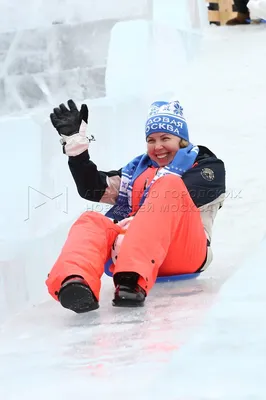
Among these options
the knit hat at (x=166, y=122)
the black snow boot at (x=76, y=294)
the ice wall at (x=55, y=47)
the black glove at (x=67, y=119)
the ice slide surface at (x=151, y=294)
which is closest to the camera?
the ice slide surface at (x=151, y=294)

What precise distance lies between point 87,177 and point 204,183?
36 cm

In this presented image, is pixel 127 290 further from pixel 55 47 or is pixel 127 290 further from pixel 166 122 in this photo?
pixel 55 47

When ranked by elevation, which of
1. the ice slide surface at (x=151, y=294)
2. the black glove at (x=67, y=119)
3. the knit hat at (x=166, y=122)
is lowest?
the ice slide surface at (x=151, y=294)

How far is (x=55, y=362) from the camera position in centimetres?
155

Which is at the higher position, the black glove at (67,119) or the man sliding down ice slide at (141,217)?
the black glove at (67,119)

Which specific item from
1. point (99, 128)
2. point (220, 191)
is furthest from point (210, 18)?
point (220, 191)

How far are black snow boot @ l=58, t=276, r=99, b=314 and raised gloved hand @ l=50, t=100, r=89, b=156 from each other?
21.5 inches

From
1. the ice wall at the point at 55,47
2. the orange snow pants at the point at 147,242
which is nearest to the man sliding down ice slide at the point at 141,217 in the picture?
the orange snow pants at the point at 147,242

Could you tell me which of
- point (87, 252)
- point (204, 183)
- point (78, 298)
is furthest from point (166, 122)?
point (78, 298)

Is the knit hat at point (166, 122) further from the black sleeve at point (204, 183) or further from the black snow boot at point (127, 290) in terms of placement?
the black snow boot at point (127, 290)

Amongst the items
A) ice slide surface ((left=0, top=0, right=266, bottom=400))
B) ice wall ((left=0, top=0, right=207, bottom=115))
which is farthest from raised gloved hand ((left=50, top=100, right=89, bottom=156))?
ice wall ((left=0, top=0, right=207, bottom=115))

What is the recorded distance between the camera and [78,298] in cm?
189

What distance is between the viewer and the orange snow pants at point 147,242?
1934 millimetres

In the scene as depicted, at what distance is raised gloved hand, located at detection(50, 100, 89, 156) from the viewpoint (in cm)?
230
